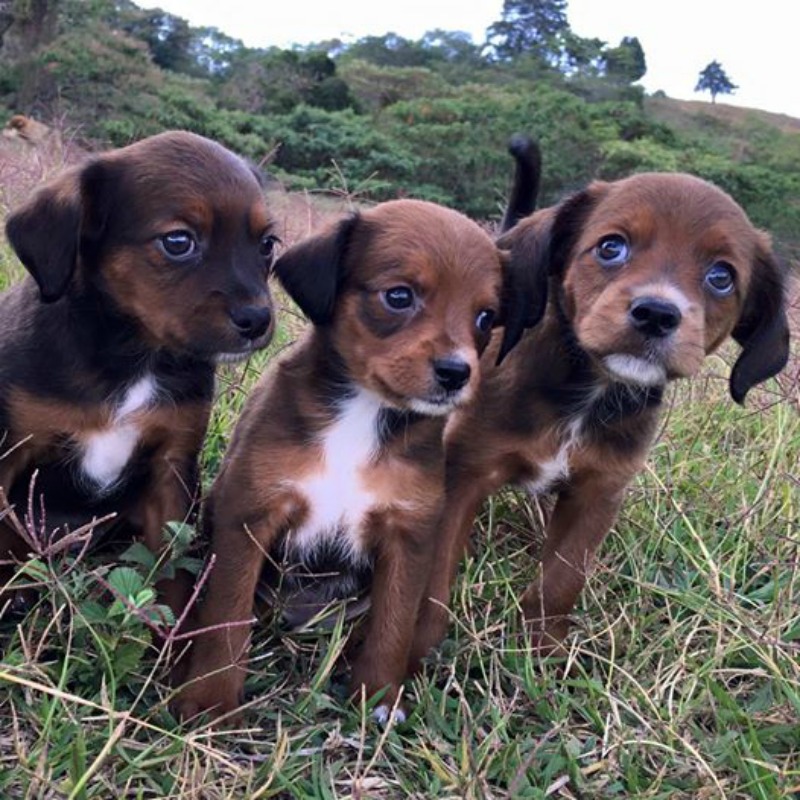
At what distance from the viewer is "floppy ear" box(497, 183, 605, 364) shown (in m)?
3.21

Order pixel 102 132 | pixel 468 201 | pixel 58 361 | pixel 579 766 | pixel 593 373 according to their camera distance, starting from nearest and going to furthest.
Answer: pixel 579 766
pixel 58 361
pixel 593 373
pixel 102 132
pixel 468 201

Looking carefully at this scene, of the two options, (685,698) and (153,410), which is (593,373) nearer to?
(685,698)

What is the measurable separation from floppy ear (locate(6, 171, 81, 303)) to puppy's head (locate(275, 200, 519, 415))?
2.08 feet

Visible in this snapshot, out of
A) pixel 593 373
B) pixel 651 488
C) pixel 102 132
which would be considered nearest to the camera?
pixel 593 373

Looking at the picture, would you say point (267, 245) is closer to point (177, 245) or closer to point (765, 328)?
point (177, 245)

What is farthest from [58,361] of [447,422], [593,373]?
[593,373]

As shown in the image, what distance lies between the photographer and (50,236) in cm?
301

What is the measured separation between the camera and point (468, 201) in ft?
63.2

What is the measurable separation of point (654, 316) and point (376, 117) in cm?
2106

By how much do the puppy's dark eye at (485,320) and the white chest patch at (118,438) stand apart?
1.06 m

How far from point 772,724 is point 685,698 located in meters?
0.26

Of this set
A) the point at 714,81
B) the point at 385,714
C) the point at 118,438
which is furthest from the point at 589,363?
the point at 714,81

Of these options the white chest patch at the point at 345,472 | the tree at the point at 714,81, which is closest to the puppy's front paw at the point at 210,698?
the white chest patch at the point at 345,472

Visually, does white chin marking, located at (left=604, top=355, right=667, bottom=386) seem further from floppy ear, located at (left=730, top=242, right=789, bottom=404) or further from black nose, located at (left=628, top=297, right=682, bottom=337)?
floppy ear, located at (left=730, top=242, right=789, bottom=404)
